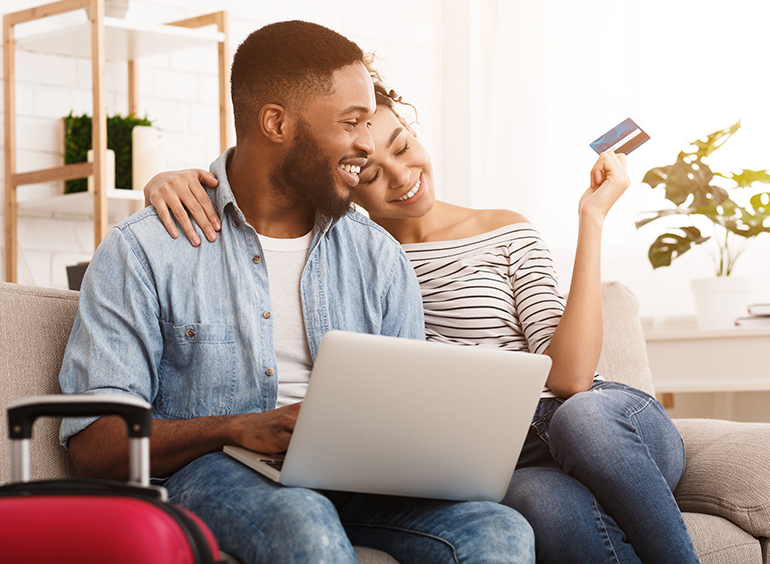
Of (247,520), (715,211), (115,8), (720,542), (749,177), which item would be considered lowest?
(720,542)

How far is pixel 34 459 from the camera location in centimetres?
118

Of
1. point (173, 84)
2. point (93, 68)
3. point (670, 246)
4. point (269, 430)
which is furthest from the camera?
point (173, 84)

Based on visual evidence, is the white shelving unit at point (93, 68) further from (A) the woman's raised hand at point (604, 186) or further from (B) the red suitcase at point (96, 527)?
(B) the red suitcase at point (96, 527)

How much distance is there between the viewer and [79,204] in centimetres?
255

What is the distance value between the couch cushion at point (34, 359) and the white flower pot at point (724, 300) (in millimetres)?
1961

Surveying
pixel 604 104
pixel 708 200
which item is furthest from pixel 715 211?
pixel 604 104

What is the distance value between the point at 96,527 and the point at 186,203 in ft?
2.13

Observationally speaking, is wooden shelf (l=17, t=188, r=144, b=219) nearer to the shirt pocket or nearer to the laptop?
the shirt pocket

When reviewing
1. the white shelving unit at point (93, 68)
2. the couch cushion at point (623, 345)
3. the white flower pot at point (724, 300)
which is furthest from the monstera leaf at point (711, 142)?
the white shelving unit at point (93, 68)

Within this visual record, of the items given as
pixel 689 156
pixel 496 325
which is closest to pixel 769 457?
pixel 496 325

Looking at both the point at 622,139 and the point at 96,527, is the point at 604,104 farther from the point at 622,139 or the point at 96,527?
the point at 96,527

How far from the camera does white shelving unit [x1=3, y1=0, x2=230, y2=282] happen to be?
2393 millimetres

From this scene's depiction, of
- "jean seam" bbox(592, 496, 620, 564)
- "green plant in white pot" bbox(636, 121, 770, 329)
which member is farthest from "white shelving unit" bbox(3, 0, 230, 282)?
"jean seam" bbox(592, 496, 620, 564)

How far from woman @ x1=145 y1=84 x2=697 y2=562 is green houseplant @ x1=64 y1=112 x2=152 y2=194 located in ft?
3.95
